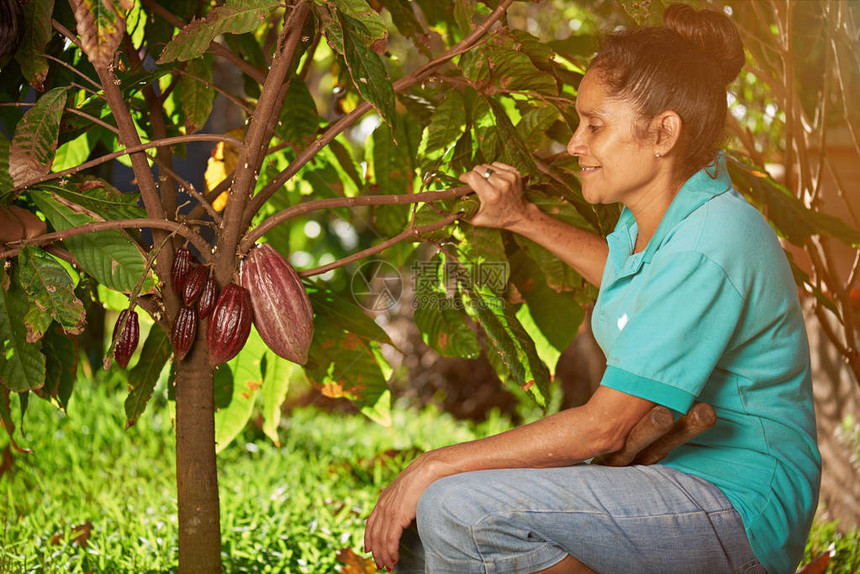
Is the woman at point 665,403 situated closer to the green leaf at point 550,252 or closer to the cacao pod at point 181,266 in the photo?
the green leaf at point 550,252

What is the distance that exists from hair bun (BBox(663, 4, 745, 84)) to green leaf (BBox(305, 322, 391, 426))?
723 millimetres

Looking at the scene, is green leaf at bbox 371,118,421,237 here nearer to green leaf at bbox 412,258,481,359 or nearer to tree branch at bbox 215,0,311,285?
green leaf at bbox 412,258,481,359

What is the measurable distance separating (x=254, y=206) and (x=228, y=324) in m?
0.22

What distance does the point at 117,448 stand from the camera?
2834mm

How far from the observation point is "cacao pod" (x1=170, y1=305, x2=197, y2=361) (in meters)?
1.20

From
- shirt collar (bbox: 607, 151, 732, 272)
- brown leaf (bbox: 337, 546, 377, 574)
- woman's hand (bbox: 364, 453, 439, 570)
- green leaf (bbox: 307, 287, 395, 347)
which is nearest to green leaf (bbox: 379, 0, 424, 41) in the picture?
green leaf (bbox: 307, 287, 395, 347)

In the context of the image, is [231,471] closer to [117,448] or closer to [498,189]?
[117,448]

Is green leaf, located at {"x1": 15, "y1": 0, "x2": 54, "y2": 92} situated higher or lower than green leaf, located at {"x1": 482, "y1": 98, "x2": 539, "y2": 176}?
higher

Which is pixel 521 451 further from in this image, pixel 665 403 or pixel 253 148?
pixel 253 148

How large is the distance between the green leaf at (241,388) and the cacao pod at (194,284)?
1.21 feet

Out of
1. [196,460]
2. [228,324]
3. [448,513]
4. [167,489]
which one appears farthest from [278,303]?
[167,489]

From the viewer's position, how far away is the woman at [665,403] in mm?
1021

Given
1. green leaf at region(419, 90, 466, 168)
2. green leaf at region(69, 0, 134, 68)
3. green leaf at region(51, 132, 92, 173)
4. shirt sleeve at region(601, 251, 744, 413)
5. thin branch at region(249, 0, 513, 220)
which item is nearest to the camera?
green leaf at region(69, 0, 134, 68)

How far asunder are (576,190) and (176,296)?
703 millimetres
